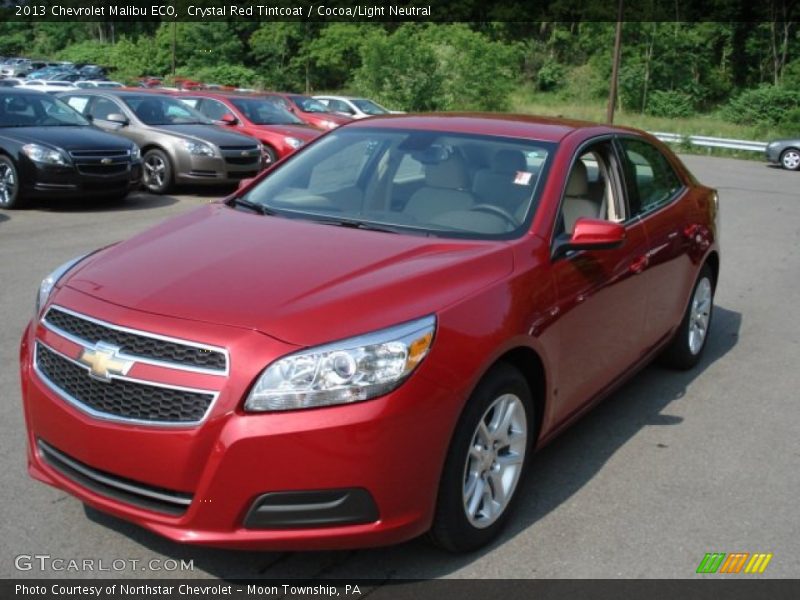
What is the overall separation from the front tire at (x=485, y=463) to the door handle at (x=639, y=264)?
49.4 inches

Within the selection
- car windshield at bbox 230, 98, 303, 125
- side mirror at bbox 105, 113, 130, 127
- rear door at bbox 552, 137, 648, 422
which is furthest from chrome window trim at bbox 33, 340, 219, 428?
car windshield at bbox 230, 98, 303, 125

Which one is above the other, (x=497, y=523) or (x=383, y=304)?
(x=383, y=304)

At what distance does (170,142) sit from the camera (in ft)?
44.9

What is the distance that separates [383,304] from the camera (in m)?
3.16

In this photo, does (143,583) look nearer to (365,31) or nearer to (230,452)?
(230,452)

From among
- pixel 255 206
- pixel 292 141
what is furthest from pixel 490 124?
pixel 292 141

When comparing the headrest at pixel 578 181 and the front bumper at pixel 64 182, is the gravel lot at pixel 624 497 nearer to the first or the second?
the headrest at pixel 578 181

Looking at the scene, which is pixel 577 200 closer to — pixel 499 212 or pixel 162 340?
pixel 499 212

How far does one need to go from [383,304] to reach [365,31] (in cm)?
6973

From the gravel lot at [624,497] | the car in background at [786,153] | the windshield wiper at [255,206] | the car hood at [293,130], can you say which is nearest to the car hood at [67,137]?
the car hood at [293,130]

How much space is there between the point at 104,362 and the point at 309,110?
769 inches

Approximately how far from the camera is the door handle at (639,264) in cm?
460

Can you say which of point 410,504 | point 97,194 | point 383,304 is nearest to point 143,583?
point 410,504

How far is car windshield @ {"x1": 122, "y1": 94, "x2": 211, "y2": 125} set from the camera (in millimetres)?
14422
